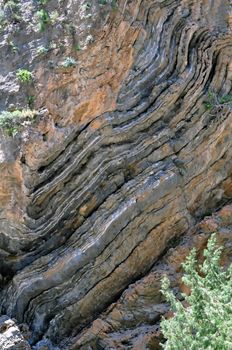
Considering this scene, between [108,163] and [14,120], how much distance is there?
1.77m

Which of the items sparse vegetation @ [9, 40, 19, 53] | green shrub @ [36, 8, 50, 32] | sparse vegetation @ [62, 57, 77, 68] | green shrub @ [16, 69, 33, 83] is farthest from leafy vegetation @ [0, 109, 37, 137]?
green shrub @ [36, 8, 50, 32]

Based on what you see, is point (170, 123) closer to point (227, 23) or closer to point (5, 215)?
point (227, 23)

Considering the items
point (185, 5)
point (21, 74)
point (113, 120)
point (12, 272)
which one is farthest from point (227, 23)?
point (12, 272)

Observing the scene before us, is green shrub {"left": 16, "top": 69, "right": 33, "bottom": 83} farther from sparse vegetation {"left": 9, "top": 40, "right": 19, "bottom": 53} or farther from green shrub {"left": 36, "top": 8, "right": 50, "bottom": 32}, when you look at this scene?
green shrub {"left": 36, "top": 8, "right": 50, "bottom": 32}

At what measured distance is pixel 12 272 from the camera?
9484 millimetres

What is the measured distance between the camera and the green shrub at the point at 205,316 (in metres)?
6.57

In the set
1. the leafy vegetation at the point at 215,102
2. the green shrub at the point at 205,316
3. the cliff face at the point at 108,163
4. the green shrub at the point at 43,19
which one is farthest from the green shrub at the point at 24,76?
the green shrub at the point at 205,316

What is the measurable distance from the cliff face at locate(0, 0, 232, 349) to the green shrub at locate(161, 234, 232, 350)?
1.96m

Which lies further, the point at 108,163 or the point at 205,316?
the point at 108,163

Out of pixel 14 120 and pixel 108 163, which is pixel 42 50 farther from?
pixel 108 163

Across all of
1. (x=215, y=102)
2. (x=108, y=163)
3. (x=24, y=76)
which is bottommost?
(x=215, y=102)

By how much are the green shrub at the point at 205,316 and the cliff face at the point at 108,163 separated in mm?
1961

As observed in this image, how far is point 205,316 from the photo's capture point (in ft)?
23.3

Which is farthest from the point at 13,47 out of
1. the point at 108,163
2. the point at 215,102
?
the point at 215,102
